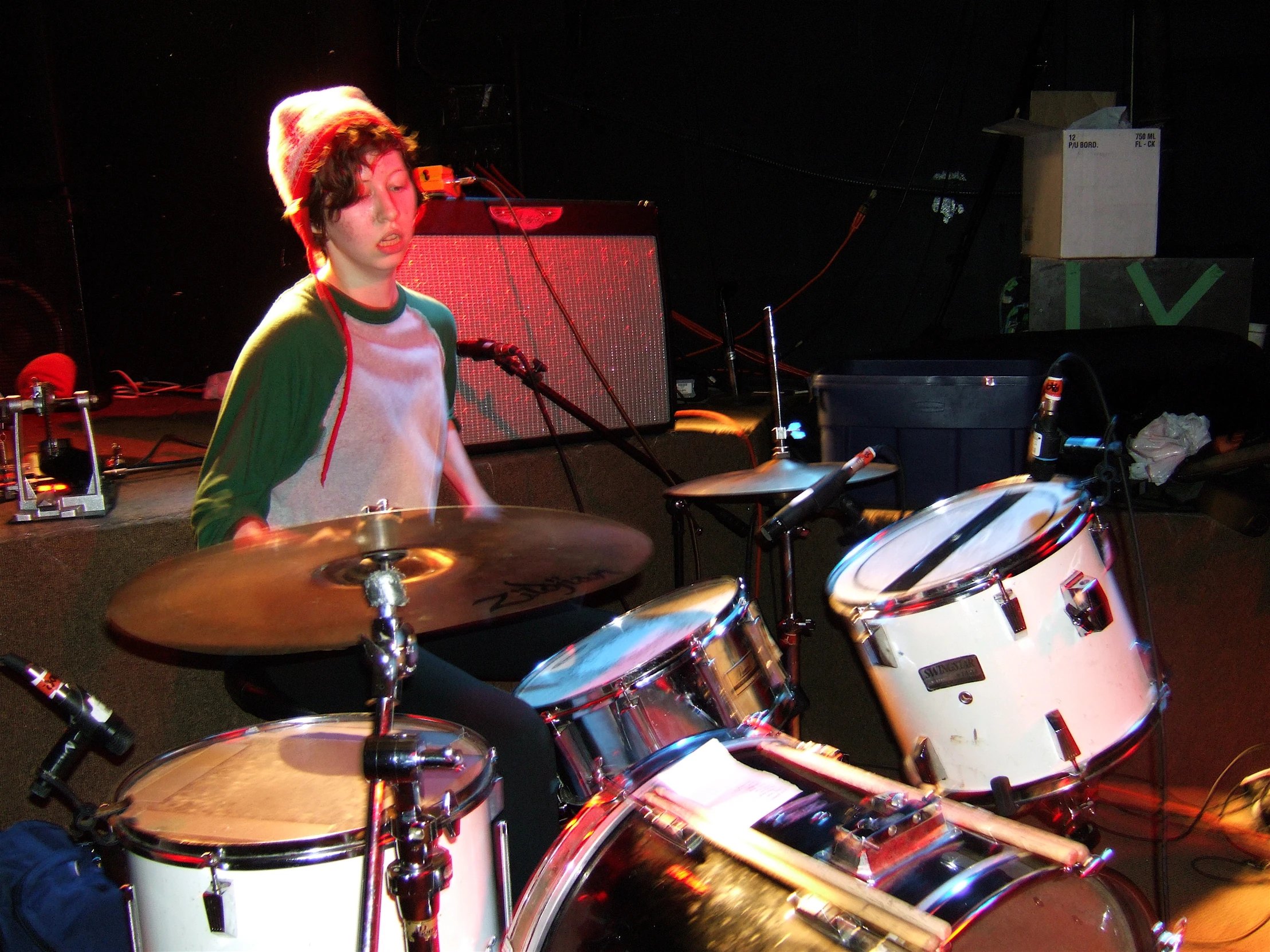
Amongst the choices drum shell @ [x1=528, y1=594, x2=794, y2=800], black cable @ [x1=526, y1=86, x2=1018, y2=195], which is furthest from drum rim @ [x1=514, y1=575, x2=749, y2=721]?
black cable @ [x1=526, y1=86, x2=1018, y2=195]

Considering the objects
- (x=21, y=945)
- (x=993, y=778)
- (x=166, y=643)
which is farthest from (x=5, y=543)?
(x=993, y=778)

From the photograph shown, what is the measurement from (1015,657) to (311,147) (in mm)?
1566

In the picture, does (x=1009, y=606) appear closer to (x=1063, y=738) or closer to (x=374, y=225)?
(x=1063, y=738)

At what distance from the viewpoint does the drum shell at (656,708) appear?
168 cm

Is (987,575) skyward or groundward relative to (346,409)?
groundward

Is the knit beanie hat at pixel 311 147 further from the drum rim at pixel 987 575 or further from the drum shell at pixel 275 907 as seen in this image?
the drum rim at pixel 987 575

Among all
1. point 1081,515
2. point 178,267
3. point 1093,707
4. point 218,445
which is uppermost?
point 178,267

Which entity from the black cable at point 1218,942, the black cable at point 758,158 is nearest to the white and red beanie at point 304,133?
the black cable at point 1218,942

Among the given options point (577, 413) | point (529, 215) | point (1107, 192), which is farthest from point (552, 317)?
point (1107, 192)

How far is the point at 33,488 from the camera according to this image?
2.07 metres

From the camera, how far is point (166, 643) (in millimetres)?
1264

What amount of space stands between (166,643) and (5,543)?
832 millimetres

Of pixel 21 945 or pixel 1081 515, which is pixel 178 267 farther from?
pixel 1081 515

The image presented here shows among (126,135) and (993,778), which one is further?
(126,135)
